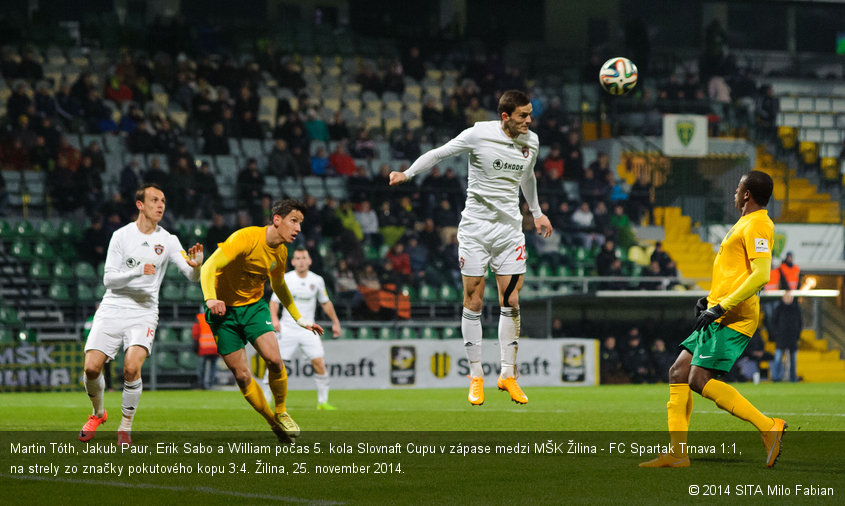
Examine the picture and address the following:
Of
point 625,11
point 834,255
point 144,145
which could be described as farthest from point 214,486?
point 625,11

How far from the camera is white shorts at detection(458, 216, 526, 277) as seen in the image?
36.1 ft

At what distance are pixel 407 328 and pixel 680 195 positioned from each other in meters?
10.9

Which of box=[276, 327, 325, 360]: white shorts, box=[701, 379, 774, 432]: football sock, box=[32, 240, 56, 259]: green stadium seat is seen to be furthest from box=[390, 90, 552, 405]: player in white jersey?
box=[32, 240, 56, 259]: green stadium seat

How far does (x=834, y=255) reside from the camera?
99.4 ft

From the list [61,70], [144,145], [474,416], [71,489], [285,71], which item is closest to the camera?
[71,489]

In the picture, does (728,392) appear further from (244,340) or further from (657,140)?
(657,140)

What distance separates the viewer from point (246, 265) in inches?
397

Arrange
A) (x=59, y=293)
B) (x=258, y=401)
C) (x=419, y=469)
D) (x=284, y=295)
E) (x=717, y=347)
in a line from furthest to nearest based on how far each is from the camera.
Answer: (x=59, y=293) < (x=284, y=295) < (x=258, y=401) < (x=419, y=469) < (x=717, y=347)

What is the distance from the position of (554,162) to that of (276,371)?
20025 mm

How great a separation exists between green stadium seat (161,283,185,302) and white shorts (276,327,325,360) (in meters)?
6.23

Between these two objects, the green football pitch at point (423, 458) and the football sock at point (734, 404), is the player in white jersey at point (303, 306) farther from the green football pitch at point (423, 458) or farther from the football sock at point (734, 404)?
the football sock at point (734, 404)

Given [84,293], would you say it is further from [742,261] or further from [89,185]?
[742,261]

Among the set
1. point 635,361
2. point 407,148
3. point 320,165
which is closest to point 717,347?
point 635,361

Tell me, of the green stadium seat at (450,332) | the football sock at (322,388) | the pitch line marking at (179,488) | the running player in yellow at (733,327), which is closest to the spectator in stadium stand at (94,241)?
the green stadium seat at (450,332)
